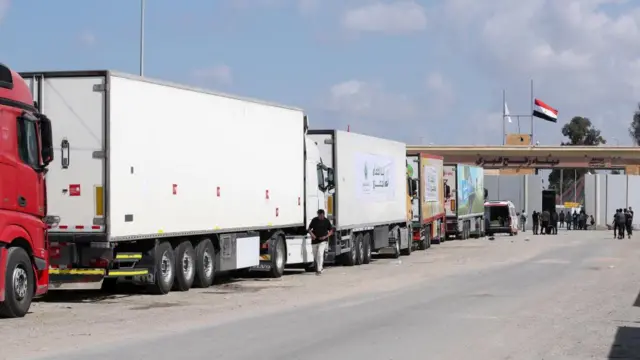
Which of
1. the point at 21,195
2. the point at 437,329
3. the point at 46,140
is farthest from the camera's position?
the point at 46,140

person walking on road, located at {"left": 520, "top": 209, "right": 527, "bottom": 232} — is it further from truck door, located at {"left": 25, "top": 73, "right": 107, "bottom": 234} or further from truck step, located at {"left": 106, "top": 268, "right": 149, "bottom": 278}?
truck door, located at {"left": 25, "top": 73, "right": 107, "bottom": 234}

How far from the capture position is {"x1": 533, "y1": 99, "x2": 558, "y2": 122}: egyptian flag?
100 meters

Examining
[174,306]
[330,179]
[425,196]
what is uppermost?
[330,179]

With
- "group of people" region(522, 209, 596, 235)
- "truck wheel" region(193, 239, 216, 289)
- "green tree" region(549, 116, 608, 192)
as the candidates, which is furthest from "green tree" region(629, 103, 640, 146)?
"truck wheel" region(193, 239, 216, 289)

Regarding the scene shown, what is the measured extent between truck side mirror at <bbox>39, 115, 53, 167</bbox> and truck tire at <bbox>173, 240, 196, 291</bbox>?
446 centimetres

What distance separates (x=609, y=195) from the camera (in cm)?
7862

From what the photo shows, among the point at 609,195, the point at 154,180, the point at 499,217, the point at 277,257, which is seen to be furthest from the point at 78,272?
the point at 609,195

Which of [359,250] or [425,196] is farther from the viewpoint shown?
[425,196]

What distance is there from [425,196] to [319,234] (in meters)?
14.9

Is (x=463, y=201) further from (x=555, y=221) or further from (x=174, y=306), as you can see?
(x=174, y=306)

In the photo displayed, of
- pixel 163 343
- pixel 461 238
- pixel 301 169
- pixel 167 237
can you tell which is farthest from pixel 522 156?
pixel 163 343

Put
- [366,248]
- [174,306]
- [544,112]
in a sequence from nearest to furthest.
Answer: [174,306]
[366,248]
[544,112]

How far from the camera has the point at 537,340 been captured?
13.3 metres

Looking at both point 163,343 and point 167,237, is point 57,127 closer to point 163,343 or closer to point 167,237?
point 167,237
